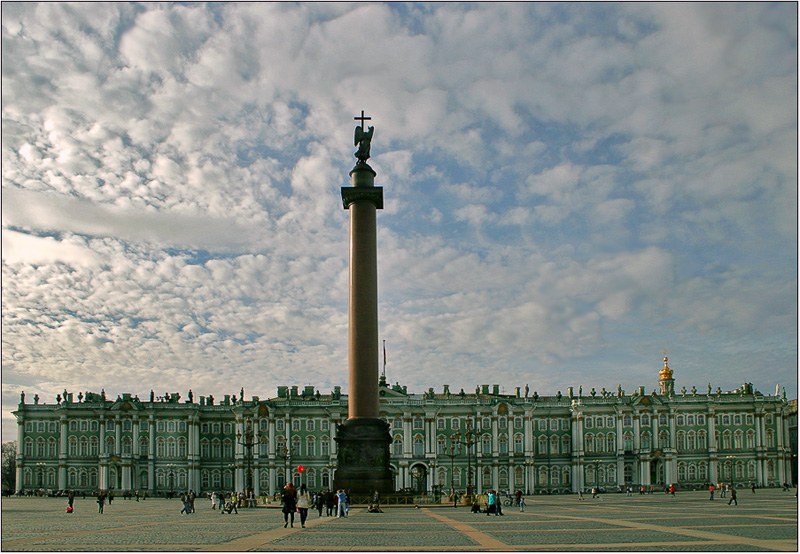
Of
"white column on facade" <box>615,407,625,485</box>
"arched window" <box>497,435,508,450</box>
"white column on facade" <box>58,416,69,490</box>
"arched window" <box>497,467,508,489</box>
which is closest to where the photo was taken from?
"white column on facade" <box>615,407,625,485</box>

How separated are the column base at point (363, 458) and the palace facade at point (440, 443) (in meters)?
57.1

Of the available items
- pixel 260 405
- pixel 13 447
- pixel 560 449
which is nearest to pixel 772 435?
pixel 560 449

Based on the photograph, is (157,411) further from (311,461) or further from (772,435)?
(772,435)

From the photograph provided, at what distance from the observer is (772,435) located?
102 metres

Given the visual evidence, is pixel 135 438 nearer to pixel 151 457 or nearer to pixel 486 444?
pixel 151 457

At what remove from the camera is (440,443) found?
101 metres

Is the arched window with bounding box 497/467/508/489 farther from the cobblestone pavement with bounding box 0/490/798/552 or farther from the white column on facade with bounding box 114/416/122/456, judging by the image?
the cobblestone pavement with bounding box 0/490/798/552

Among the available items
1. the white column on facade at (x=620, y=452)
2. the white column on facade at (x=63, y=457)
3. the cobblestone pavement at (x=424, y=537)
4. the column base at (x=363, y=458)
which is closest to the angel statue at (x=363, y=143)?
the column base at (x=363, y=458)

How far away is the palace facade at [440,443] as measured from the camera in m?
99.8

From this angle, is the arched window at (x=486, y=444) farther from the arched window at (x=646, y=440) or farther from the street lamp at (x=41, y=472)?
the street lamp at (x=41, y=472)

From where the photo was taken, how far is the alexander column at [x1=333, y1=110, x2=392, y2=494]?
42812 millimetres

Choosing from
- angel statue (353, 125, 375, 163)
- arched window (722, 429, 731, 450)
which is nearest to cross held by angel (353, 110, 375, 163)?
angel statue (353, 125, 375, 163)

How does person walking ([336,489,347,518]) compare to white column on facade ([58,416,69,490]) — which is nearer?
person walking ([336,489,347,518])

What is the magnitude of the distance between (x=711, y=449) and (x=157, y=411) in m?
71.3
